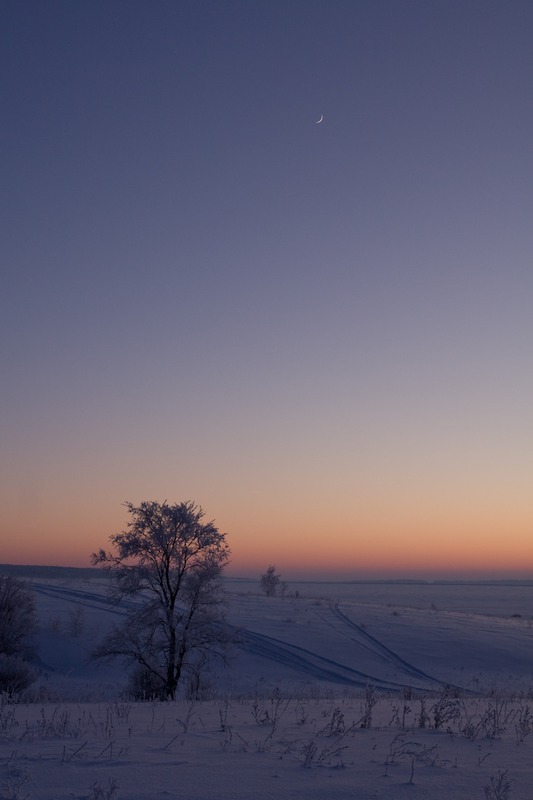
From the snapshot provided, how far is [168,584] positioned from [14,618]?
8.66 m

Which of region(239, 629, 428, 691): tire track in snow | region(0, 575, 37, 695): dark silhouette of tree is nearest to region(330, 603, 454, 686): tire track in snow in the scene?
region(239, 629, 428, 691): tire track in snow

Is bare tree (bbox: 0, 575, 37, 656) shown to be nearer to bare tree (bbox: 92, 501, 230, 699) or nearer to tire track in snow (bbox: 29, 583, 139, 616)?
bare tree (bbox: 92, 501, 230, 699)

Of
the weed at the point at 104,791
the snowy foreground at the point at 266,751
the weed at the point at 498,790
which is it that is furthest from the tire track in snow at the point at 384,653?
the weed at the point at 104,791

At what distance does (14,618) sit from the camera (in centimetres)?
2766

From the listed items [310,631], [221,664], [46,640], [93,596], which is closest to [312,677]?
[221,664]

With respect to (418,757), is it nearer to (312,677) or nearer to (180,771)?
(180,771)

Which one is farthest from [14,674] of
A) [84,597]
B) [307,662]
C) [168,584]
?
[84,597]

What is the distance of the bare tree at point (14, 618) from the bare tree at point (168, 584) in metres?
6.33

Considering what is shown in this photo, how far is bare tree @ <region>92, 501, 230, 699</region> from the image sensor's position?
22.2m

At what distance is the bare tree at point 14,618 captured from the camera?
89.2 feet

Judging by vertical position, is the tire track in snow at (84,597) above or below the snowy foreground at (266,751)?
below

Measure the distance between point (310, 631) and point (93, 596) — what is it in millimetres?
18439

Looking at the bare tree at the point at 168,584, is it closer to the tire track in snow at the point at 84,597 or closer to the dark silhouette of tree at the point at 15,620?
the dark silhouette of tree at the point at 15,620

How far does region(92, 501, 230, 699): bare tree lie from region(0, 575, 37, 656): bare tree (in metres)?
6.33
